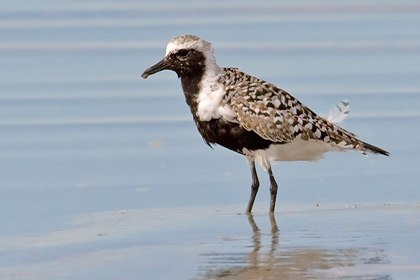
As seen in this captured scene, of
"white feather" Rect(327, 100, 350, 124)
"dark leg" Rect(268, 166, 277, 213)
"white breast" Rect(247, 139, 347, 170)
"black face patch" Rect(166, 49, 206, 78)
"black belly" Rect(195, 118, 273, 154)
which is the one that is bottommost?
"dark leg" Rect(268, 166, 277, 213)

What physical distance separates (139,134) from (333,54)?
445 cm

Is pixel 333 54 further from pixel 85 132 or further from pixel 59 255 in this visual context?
pixel 59 255

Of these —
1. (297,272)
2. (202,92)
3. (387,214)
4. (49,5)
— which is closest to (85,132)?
(202,92)

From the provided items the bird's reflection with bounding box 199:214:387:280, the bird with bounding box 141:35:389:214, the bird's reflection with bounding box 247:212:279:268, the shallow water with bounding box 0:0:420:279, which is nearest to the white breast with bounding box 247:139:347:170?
the bird with bounding box 141:35:389:214

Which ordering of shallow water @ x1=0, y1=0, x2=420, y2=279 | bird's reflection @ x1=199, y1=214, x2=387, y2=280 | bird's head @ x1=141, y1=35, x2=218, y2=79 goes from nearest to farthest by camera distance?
1. bird's reflection @ x1=199, y1=214, x2=387, y2=280
2. shallow water @ x1=0, y1=0, x2=420, y2=279
3. bird's head @ x1=141, y1=35, x2=218, y2=79

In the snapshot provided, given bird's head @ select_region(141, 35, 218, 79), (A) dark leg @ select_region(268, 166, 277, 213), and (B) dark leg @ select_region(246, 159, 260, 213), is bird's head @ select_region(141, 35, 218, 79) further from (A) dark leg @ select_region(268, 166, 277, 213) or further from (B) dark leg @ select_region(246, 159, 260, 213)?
(A) dark leg @ select_region(268, 166, 277, 213)

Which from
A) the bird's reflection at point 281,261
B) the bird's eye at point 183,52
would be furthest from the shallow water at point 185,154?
the bird's eye at point 183,52

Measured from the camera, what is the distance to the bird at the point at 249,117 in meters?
10.9

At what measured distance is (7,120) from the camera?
1440 cm

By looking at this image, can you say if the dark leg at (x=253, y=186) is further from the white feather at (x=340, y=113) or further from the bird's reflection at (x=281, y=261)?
the bird's reflection at (x=281, y=261)

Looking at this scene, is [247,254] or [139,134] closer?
[247,254]

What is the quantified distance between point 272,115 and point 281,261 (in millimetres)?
Result: 2313

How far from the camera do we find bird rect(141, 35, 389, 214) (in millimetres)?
10891

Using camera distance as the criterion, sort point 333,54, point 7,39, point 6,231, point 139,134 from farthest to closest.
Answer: point 7,39 < point 333,54 < point 139,134 < point 6,231
